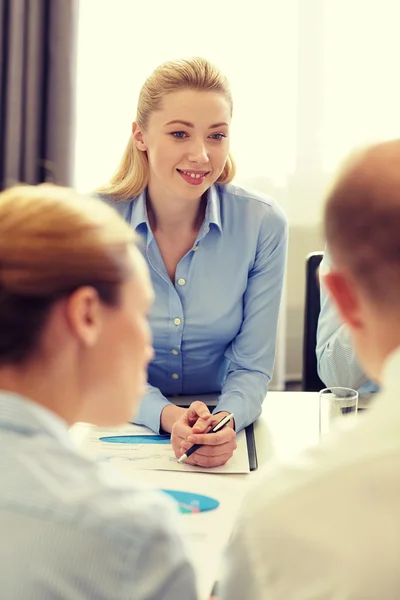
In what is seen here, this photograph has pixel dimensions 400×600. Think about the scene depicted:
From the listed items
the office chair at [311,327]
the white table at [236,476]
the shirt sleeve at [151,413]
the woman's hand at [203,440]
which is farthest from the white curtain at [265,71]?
the woman's hand at [203,440]

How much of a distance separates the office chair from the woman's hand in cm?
63

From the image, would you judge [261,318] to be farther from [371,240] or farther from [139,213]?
[371,240]

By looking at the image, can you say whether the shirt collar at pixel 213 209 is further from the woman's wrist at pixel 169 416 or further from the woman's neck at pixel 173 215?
the woman's wrist at pixel 169 416

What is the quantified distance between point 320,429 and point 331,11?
7.70 ft

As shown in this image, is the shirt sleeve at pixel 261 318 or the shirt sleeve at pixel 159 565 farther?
the shirt sleeve at pixel 261 318

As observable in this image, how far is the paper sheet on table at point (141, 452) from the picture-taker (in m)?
1.50

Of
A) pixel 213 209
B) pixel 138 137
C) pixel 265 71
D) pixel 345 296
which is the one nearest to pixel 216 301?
pixel 213 209

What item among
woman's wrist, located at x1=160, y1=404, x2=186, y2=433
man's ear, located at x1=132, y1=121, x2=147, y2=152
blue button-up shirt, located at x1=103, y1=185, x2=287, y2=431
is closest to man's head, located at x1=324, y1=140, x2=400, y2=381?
woman's wrist, located at x1=160, y1=404, x2=186, y2=433

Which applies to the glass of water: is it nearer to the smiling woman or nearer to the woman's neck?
the smiling woman

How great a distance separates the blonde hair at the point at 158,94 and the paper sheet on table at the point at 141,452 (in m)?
0.72

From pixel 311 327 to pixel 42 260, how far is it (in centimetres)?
152

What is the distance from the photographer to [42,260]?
84 centimetres

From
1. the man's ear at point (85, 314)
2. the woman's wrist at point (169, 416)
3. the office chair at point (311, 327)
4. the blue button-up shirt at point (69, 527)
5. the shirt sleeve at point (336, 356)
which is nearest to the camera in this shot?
the blue button-up shirt at point (69, 527)

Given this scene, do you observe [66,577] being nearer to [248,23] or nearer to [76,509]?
[76,509]
